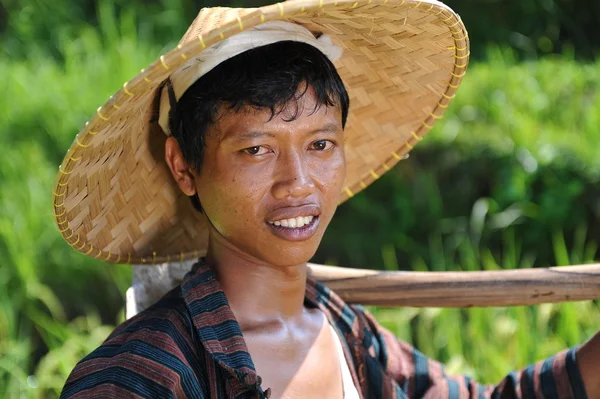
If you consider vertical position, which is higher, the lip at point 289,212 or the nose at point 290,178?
the nose at point 290,178

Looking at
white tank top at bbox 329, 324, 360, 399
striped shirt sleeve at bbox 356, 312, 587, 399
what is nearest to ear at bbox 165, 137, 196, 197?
white tank top at bbox 329, 324, 360, 399

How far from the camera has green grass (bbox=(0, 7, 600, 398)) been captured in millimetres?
3174

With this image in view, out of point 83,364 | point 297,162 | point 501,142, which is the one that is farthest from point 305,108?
point 501,142

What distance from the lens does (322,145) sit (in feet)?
6.33

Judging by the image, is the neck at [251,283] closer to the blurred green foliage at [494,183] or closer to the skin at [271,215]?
the skin at [271,215]

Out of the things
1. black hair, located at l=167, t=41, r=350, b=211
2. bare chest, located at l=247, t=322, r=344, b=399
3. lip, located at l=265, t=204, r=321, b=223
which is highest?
black hair, located at l=167, t=41, r=350, b=211

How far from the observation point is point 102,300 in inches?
154

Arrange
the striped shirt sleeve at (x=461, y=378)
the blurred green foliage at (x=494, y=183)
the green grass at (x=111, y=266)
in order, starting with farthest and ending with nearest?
the blurred green foliage at (x=494, y=183), the green grass at (x=111, y=266), the striped shirt sleeve at (x=461, y=378)

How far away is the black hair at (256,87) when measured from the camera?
1847 mm

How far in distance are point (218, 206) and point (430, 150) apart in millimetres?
2648

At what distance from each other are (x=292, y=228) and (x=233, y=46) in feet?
1.13

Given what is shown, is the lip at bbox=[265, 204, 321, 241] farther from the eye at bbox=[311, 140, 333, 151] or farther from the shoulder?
the shoulder

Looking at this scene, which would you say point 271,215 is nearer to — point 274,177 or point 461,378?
point 274,177

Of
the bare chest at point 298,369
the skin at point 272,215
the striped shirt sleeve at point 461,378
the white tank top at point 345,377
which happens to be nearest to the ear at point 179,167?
the skin at point 272,215
